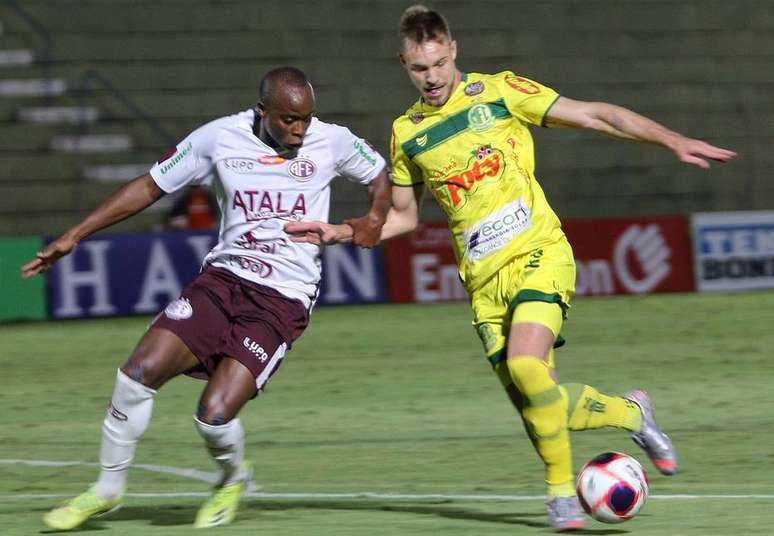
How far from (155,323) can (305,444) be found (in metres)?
3.09

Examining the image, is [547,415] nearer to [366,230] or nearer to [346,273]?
[366,230]

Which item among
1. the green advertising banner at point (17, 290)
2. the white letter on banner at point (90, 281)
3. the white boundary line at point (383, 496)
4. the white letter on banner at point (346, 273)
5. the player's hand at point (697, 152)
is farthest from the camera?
the white letter on banner at point (346, 273)

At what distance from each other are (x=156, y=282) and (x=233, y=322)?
10934mm

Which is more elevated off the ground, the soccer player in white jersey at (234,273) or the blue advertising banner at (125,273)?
the soccer player in white jersey at (234,273)

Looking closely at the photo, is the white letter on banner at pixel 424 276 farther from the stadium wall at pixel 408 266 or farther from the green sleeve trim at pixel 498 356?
the green sleeve trim at pixel 498 356

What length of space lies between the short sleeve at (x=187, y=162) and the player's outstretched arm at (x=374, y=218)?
735 mm

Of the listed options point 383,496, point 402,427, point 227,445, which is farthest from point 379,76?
point 227,445

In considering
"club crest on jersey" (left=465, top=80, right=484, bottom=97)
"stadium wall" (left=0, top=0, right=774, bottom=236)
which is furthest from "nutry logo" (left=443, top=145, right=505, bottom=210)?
"stadium wall" (left=0, top=0, right=774, bottom=236)

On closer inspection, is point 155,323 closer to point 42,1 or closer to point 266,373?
point 266,373

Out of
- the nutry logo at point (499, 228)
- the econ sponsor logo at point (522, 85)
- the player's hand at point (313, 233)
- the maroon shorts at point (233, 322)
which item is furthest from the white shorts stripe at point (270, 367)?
the econ sponsor logo at point (522, 85)

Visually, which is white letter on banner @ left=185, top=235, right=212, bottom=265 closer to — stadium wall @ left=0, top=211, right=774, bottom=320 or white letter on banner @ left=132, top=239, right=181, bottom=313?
stadium wall @ left=0, top=211, right=774, bottom=320

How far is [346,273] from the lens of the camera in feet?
61.2

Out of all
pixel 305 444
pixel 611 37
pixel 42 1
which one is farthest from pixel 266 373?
pixel 611 37

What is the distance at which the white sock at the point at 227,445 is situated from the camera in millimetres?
6887
